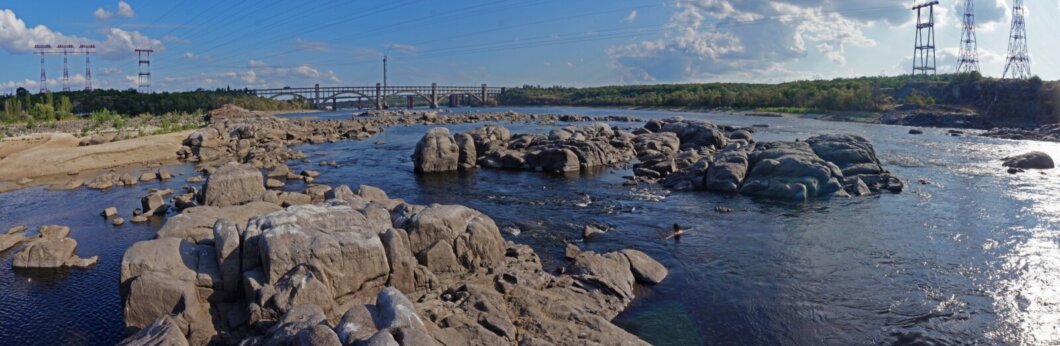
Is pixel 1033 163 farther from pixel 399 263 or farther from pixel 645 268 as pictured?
pixel 399 263

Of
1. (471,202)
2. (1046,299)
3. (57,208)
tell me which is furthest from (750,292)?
(57,208)

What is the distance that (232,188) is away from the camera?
2245 cm

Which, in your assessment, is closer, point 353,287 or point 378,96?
point 353,287

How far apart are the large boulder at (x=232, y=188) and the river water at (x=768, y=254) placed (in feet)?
6.83

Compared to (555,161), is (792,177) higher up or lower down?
lower down

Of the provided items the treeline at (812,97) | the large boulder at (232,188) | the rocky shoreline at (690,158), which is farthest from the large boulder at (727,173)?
the treeline at (812,97)

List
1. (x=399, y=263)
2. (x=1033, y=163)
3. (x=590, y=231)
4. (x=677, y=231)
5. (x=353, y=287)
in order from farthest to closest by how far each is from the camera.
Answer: (x=1033, y=163) < (x=677, y=231) < (x=590, y=231) < (x=399, y=263) < (x=353, y=287)

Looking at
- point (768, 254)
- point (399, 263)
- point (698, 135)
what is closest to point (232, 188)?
point (399, 263)

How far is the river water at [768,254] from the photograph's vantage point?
12727 mm

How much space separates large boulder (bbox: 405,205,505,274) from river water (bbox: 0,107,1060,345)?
6.55 feet

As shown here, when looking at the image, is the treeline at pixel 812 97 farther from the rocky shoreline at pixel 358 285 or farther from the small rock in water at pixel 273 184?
the rocky shoreline at pixel 358 285

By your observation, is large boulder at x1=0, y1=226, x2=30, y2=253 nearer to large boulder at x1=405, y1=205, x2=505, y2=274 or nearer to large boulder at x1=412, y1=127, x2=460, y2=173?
large boulder at x1=405, y1=205, x2=505, y2=274

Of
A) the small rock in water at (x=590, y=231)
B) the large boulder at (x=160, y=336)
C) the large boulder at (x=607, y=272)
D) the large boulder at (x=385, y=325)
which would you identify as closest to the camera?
the large boulder at (x=385, y=325)

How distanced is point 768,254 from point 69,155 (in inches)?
1521
